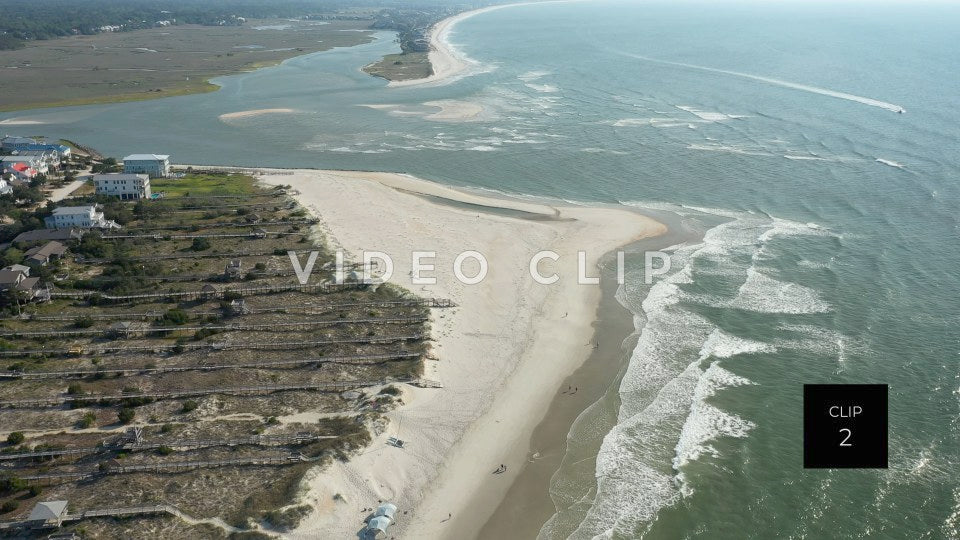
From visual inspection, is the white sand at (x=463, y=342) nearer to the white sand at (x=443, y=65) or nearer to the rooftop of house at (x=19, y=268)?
the rooftop of house at (x=19, y=268)

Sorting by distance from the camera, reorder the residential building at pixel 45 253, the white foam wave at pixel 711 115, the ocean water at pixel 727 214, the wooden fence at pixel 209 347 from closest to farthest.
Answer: the ocean water at pixel 727 214 < the wooden fence at pixel 209 347 < the residential building at pixel 45 253 < the white foam wave at pixel 711 115

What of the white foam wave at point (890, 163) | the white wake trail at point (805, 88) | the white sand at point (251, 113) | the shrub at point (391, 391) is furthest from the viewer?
the white sand at point (251, 113)

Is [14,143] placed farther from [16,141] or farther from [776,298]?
[776,298]

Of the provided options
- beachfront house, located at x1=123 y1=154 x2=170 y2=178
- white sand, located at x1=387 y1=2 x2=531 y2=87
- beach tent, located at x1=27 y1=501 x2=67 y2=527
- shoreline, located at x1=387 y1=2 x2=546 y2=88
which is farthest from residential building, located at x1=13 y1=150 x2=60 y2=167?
white sand, located at x1=387 y1=2 x2=531 y2=87

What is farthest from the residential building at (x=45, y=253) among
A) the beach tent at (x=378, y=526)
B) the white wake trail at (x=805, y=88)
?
the white wake trail at (x=805, y=88)

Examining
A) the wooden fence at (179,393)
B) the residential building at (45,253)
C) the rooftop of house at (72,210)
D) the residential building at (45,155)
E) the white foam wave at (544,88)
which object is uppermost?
the white foam wave at (544,88)

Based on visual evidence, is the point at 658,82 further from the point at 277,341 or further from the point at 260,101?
the point at 277,341

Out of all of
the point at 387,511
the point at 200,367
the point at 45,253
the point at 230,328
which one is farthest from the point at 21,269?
the point at 387,511
